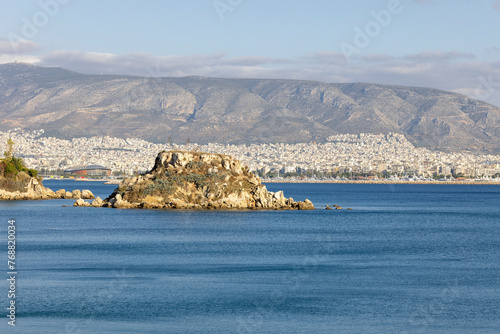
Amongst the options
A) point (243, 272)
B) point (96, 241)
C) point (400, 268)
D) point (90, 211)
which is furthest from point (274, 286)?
point (90, 211)

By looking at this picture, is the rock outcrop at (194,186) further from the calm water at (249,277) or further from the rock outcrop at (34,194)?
the rock outcrop at (34,194)

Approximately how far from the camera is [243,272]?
37.0m

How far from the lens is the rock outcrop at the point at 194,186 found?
75062 millimetres

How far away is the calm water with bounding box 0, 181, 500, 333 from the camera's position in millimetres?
26391

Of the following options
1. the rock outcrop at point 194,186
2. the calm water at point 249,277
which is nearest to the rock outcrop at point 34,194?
the rock outcrop at point 194,186

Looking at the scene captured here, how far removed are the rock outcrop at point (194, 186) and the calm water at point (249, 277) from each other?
1119 centimetres

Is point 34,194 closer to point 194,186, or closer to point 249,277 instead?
point 194,186

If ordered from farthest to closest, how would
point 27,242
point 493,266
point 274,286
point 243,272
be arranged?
1. point 27,242
2. point 493,266
3. point 243,272
4. point 274,286

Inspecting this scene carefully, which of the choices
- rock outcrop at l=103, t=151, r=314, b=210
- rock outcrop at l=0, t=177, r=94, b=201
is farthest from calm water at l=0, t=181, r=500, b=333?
rock outcrop at l=0, t=177, r=94, b=201

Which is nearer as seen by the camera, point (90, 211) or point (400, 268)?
point (400, 268)

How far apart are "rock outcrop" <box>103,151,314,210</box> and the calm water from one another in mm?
11191

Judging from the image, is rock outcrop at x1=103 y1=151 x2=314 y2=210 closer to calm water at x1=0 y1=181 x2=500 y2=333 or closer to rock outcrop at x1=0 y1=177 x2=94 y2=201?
calm water at x1=0 y1=181 x2=500 y2=333

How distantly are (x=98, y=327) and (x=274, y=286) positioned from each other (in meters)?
10.2

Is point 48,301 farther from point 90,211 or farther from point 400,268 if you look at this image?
point 90,211
